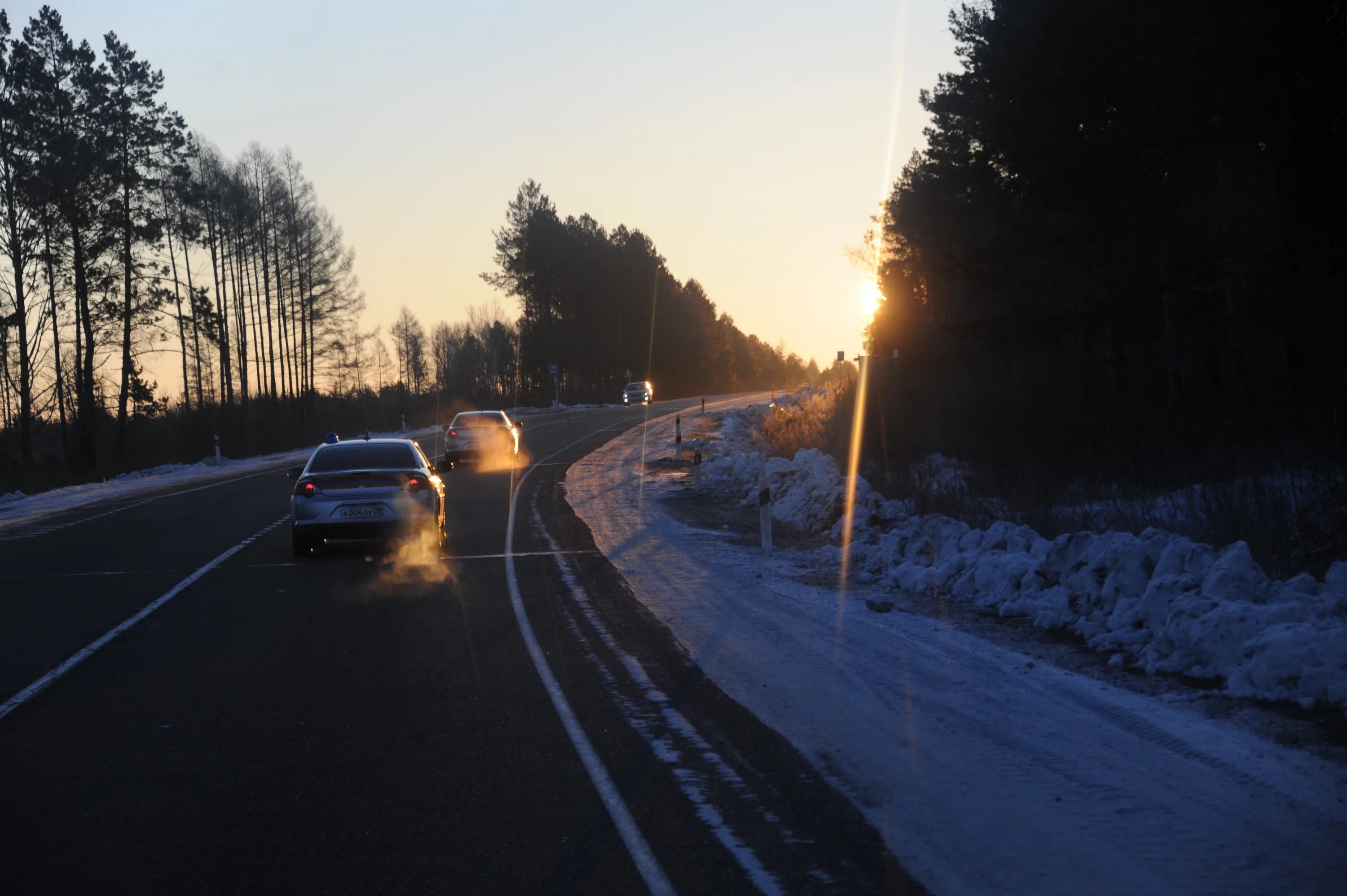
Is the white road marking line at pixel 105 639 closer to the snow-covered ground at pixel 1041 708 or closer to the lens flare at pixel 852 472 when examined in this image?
the snow-covered ground at pixel 1041 708

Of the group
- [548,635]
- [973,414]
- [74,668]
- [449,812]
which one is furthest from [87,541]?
[973,414]

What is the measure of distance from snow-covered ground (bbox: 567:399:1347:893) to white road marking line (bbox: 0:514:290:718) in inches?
185

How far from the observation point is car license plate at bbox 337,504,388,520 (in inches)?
565

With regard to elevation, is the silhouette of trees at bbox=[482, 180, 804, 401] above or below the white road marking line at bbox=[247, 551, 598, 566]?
above

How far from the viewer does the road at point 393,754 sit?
15.2 ft

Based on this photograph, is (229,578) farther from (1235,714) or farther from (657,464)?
(657,464)

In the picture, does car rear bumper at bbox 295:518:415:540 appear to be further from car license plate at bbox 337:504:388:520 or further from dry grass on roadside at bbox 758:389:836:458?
dry grass on roadside at bbox 758:389:836:458

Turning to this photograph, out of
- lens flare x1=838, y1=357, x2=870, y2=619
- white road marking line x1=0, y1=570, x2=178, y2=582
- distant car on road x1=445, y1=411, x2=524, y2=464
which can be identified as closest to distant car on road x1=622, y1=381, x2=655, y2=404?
distant car on road x1=445, y1=411, x2=524, y2=464

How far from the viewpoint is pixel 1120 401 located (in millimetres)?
22531

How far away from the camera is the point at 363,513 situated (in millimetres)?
14406

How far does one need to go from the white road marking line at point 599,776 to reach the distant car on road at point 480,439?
899 inches

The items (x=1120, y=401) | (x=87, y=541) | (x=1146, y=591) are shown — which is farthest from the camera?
(x=1120, y=401)

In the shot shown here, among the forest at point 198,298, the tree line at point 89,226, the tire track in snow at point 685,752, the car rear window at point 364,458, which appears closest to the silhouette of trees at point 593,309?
the forest at point 198,298

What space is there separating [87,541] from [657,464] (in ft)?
52.9
